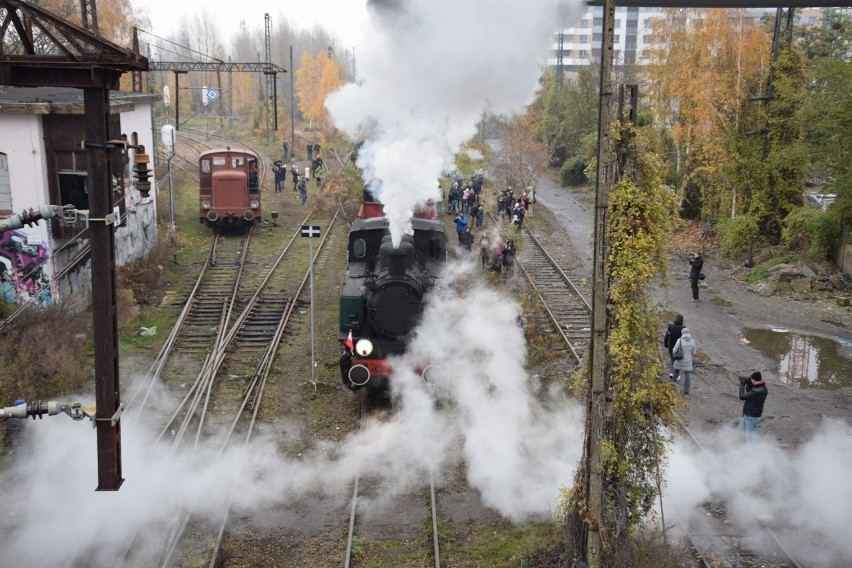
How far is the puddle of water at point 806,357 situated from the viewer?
44.7 ft

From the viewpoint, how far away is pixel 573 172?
35.4 m

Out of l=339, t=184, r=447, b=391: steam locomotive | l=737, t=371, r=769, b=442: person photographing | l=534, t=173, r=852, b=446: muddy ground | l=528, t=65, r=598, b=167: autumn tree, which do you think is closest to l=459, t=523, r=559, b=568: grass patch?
l=534, t=173, r=852, b=446: muddy ground

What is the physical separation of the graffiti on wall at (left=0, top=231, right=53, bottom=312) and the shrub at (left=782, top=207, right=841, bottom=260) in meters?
17.7

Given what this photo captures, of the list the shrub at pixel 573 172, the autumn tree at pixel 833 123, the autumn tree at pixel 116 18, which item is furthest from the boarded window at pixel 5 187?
the shrub at pixel 573 172

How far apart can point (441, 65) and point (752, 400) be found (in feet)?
21.6

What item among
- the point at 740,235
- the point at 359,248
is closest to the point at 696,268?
the point at 740,235

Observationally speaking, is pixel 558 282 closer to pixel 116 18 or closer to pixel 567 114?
pixel 567 114

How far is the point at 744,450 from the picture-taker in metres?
10.5

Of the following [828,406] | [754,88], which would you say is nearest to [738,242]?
[754,88]

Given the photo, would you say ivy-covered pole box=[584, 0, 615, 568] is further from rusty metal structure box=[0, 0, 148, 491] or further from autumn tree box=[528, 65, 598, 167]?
autumn tree box=[528, 65, 598, 167]

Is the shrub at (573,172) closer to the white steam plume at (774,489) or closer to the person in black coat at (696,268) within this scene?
the person in black coat at (696,268)

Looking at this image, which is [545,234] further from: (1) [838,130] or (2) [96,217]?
(2) [96,217]

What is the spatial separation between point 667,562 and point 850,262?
1437cm

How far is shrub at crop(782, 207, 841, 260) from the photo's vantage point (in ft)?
64.2
